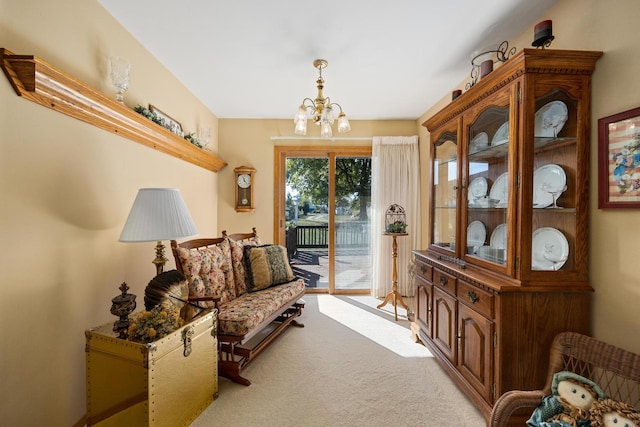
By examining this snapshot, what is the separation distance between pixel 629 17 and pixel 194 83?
3346 mm

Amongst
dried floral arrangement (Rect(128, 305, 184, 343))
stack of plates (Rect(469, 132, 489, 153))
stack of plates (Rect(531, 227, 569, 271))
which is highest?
stack of plates (Rect(469, 132, 489, 153))

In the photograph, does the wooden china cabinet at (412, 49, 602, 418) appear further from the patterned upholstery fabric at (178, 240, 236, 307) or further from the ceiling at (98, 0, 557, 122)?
the patterned upholstery fabric at (178, 240, 236, 307)

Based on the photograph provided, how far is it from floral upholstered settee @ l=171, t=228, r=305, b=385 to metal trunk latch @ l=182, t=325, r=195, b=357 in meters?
0.20

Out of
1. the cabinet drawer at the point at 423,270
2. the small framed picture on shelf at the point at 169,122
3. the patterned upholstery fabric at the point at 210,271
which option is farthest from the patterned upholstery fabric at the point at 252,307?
the small framed picture on shelf at the point at 169,122

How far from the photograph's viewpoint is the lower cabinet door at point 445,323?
2.02 meters

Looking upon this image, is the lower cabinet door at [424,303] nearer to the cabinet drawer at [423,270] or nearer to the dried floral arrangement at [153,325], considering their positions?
the cabinet drawer at [423,270]

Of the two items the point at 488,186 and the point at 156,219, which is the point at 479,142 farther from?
the point at 156,219

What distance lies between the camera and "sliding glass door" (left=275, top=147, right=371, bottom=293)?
13.6ft

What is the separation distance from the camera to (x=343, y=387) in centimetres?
201

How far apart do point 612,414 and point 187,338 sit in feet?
6.65

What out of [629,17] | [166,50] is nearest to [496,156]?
[629,17]

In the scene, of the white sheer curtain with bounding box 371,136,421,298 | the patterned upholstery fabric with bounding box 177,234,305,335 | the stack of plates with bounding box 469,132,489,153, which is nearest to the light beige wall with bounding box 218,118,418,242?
the white sheer curtain with bounding box 371,136,421,298

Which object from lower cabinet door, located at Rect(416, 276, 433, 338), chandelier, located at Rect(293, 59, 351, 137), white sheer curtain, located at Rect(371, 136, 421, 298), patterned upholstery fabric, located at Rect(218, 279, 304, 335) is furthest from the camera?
white sheer curtain, located at Rect(371, 136, 421, 298)

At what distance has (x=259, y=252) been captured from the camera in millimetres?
2980
